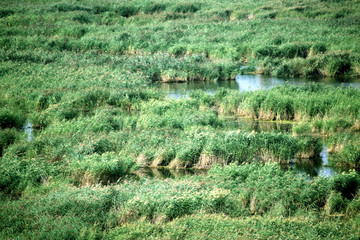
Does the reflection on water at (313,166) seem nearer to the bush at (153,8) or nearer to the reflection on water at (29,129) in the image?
the reflection on water at (29,129)

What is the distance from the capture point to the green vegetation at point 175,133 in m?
11.8

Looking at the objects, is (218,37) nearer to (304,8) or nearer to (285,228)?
(304,8)

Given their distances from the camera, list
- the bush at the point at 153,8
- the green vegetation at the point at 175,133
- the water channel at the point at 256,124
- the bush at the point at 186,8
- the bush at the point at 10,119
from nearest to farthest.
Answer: the green vegetation at the point at 175,133 < the water channel at the point at 256,124 < the bush at the point at 10,119 < the bush at the point at 186,8 < the bush at the point at 153,8

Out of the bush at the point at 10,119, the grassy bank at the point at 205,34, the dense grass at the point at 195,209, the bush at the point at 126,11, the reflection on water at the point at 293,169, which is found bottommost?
the reflection on water at the point at 293,169

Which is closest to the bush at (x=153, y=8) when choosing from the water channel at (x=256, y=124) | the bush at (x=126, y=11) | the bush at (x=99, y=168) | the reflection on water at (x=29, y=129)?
the bush at (x=126, y=11)

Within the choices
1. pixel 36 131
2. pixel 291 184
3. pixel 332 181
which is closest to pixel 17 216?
pixel 291 184

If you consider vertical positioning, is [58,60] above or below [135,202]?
above

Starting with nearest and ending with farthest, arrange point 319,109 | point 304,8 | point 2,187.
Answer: point 2,187 → point 319,109 → point 304,8

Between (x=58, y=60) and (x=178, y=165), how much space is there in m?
20.1

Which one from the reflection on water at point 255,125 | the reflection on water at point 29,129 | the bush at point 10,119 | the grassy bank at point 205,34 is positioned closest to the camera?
the reflection on water at point 29,129

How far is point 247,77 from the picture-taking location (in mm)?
33625

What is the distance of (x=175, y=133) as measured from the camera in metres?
19.2

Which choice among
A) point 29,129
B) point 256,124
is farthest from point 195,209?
point 29,129

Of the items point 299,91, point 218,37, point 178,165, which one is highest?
point 218,37
